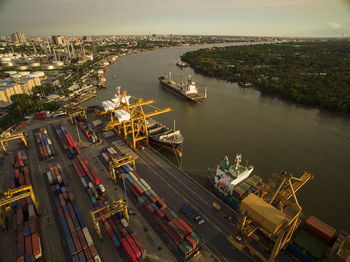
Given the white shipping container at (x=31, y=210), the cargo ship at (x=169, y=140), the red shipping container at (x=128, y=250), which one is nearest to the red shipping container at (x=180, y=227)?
the red shipping container at (x=128, y=250)

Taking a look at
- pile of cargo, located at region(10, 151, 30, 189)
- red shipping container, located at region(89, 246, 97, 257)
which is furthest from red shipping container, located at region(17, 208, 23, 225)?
red shipping container, located at region(89, 246, 97, 257)

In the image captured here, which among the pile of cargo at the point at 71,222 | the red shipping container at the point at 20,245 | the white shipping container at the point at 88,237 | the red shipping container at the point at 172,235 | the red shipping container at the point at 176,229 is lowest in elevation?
the pile of cargo at the point at 71,222

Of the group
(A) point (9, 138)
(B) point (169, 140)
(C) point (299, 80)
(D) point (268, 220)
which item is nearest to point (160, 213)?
(D) point (268, 220)

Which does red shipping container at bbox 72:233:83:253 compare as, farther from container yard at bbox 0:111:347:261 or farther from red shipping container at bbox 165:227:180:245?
red shipping container at bbox 165:227:180:245

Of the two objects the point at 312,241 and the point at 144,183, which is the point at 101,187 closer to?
the point at 144,183

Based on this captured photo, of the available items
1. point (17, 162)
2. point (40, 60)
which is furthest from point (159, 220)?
point (40, 60)

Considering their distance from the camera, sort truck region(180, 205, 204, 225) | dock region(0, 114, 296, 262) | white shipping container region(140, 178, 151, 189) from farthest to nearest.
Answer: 1. white shipping container region(140, 178, 151, 189)
2. truck region(180, 205, 204, 225)
3. dock region(0, 114, 296, 262)

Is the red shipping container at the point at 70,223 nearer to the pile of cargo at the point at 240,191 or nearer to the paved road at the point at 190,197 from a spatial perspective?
the paved road at the point at 190,197
